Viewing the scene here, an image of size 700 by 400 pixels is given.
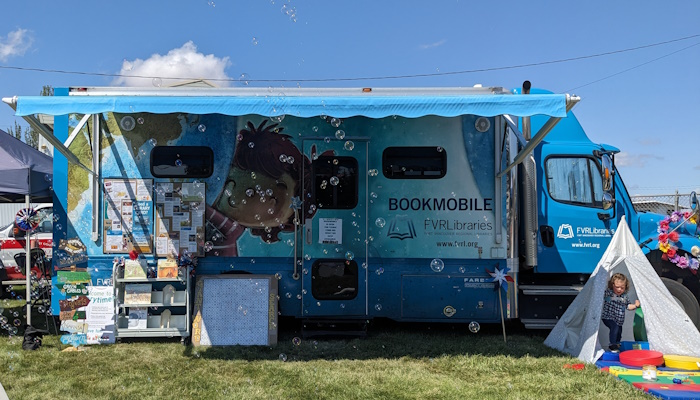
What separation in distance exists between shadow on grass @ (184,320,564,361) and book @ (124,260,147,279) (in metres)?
1.02

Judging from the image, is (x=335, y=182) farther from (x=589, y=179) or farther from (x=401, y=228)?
(x=589, y=179)

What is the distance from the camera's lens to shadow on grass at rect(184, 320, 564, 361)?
580cm

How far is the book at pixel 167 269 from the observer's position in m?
6.19

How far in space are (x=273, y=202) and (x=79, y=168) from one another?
7.71ft

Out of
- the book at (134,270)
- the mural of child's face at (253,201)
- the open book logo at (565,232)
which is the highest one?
the mural of child's face at (253,201)

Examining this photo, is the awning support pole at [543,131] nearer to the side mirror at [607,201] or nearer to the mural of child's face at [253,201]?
the side mirror at [607,201]

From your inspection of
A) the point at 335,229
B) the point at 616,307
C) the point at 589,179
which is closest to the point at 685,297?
the point at 616,307

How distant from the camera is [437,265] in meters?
6.39

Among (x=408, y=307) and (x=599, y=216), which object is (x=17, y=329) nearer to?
(x=408, y=307)

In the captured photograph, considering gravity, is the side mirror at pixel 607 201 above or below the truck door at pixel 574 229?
above

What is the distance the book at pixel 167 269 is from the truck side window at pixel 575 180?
4.73 metres

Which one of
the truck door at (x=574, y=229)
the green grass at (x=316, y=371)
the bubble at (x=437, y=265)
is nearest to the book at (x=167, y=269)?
the green grass at (x=316, y=371)

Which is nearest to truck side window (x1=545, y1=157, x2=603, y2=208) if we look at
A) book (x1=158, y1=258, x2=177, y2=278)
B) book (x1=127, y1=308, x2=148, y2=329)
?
book (x1=158, y1=258, x2=177, y2=278)

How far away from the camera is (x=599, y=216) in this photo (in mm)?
6633
